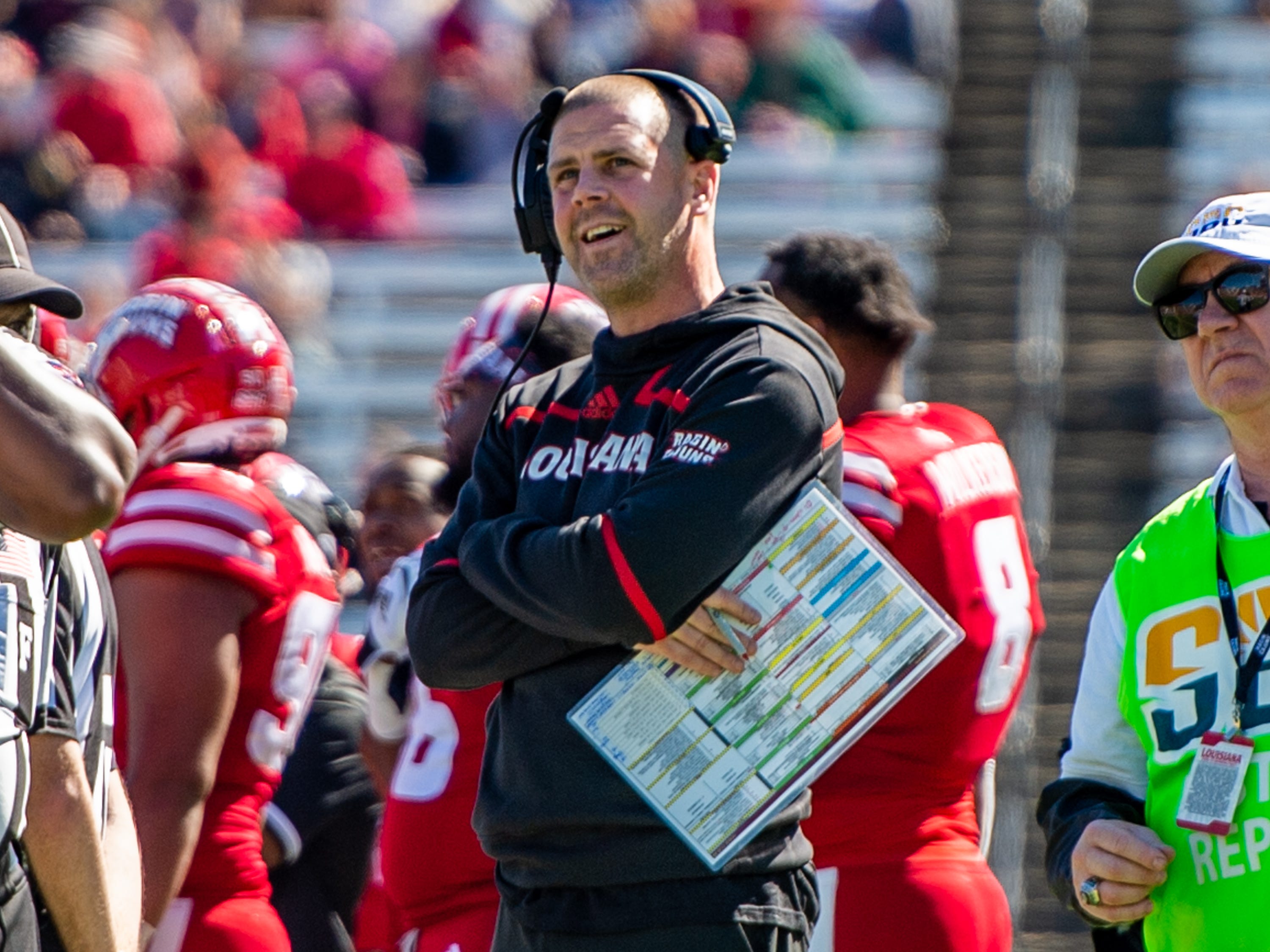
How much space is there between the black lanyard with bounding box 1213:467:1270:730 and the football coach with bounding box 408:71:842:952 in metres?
0.58

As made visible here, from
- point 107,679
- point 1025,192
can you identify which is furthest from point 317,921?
point 1025,192

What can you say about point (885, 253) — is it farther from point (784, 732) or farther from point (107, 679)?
point (107, 679)

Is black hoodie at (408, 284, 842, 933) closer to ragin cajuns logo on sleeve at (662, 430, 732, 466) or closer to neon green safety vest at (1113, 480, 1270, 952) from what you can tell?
ragin cajuns logo on sleeve at (662, 430, 732, 466)

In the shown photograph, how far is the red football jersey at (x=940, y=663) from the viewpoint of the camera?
11.8ft

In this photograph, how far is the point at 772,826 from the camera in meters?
2.80

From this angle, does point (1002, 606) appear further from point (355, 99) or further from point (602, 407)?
point (355, 99)

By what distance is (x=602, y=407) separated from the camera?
3027mm

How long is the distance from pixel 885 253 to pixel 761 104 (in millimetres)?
6864

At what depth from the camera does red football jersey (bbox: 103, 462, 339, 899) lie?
12.2 ft

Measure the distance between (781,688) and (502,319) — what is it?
1.75 metres

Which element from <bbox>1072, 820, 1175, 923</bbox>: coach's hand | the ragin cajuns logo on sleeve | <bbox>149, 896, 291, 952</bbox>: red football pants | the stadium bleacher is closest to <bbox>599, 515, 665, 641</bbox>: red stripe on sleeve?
the ragin cajuns logo on sleeve

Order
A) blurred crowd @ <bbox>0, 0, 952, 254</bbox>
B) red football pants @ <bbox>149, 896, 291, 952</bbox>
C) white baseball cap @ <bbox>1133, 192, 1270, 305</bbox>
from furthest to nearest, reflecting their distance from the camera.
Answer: blurred crowd @ <bbox>0, 0, 952, 254</bbox>, red football pants @ <bbox>149, 896, 291, 952</bbox>, white baseball cap @ <bbox>1133, 192, 1270, 305</bbox>

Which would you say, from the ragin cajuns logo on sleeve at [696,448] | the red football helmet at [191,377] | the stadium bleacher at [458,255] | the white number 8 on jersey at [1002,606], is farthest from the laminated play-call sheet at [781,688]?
the stadium bleacher at [458,255]

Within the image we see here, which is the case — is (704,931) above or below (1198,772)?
below
